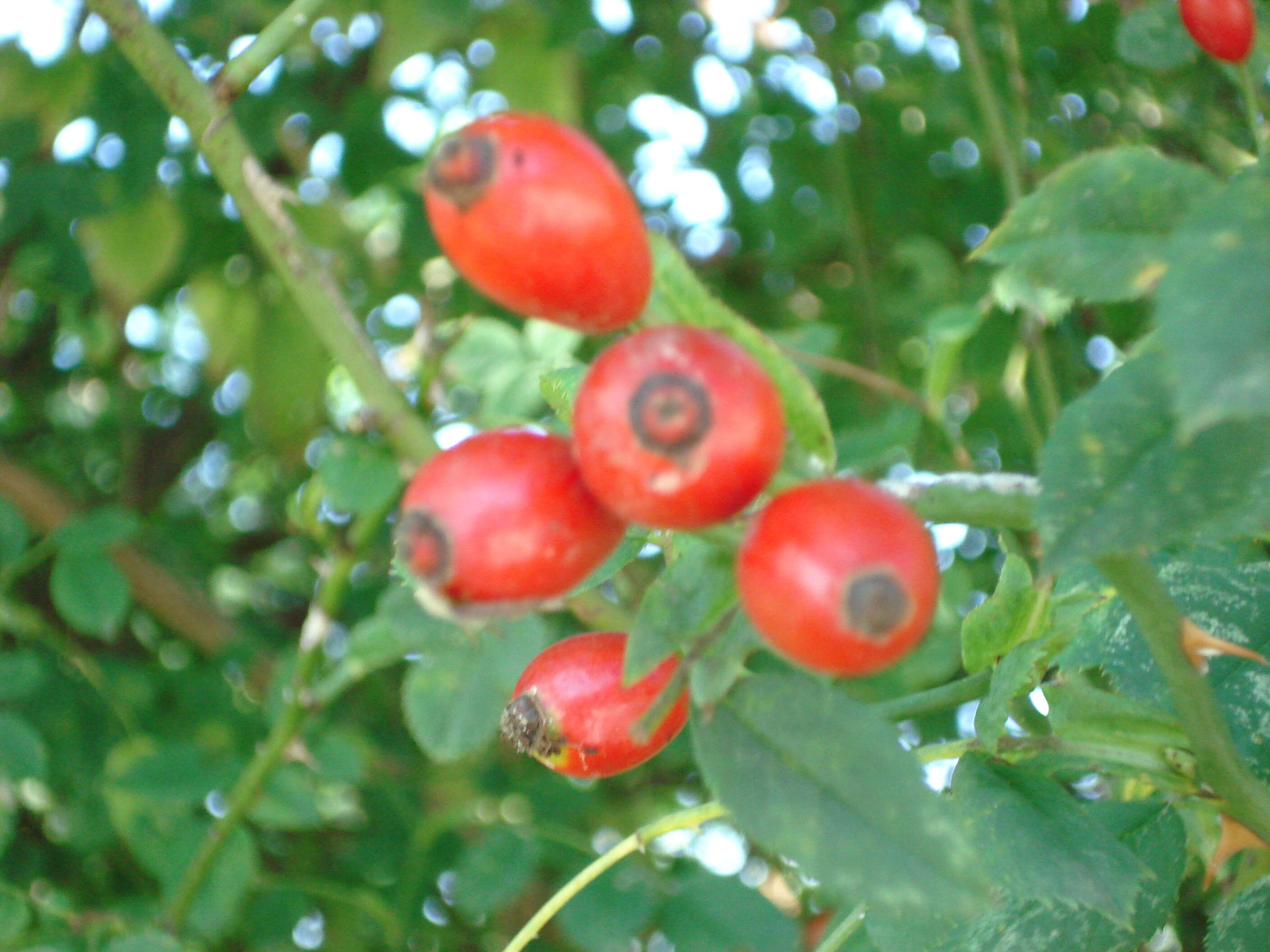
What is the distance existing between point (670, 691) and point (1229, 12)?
2.43 feet

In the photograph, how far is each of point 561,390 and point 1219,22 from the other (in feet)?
1.98

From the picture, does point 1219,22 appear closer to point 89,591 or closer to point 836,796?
point 836,796

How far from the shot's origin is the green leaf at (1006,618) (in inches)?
32.0

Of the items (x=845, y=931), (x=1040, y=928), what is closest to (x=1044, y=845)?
(x=1040, y=928)

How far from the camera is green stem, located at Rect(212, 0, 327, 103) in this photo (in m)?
0.99

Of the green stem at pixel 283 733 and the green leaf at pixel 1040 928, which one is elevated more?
the green leaf at pixel 1040 928

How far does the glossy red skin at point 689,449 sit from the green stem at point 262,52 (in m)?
0.63

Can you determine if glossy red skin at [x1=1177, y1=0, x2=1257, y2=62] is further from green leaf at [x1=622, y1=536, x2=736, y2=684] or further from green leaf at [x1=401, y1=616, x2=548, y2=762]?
green leaf at [x1=401, y1=616, x2=548, y2=762]

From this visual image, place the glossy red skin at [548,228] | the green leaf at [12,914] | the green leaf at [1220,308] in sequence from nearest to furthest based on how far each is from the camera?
the green leaf at [1220,308] → the glossy red skin at [548,228] → the green leaf at [12,914]

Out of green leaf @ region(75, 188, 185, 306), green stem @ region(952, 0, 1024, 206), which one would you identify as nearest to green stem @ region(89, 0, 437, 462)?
green stem @ region(952, 0, 1024, 206)

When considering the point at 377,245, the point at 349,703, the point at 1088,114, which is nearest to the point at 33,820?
the point at 349,703

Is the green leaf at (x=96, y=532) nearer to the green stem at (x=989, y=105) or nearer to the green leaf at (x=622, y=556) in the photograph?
the green leaf at (x=622, y=556)

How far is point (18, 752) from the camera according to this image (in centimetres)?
164

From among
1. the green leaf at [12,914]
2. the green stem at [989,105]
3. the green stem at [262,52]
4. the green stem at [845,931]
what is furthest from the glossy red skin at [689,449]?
the green stem at [989,105]
